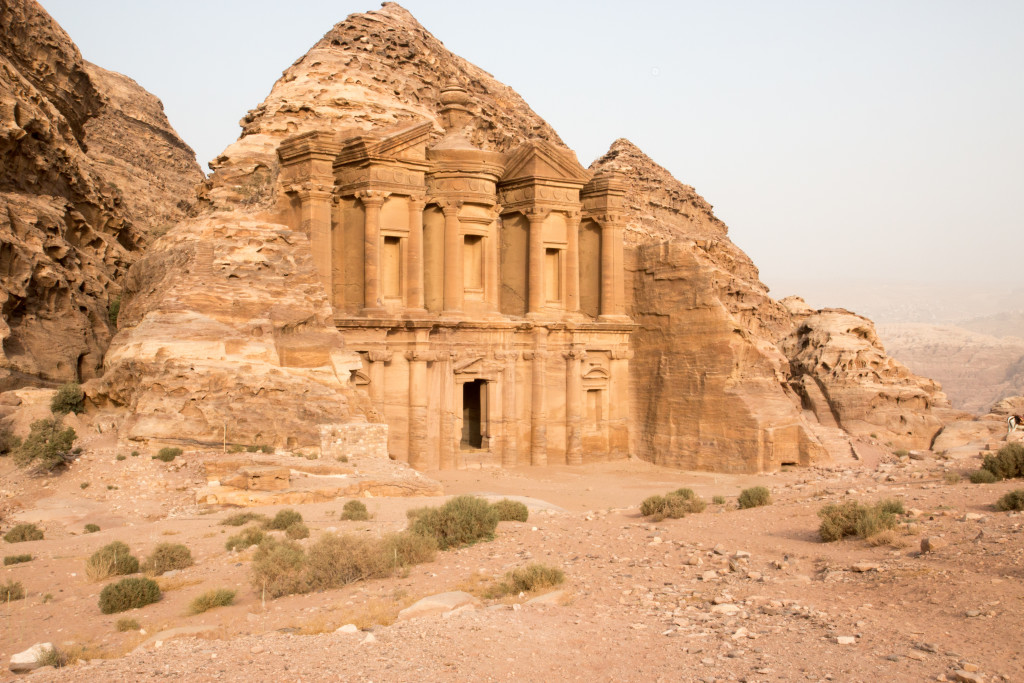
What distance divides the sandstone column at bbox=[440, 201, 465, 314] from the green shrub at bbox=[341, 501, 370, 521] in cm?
1373

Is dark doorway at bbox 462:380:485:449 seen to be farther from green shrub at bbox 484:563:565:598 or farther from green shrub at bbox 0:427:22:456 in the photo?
green shrub at bbox 484:563:565:598

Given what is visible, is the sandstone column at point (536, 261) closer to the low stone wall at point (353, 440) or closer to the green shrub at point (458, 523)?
the low stone wall at point (353, 440)

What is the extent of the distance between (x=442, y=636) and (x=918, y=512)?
824 cm

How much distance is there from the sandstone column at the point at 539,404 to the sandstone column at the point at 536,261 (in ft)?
3.32

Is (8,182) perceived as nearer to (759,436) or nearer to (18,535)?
(18,535)

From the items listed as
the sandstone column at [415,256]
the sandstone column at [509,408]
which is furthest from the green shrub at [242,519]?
the sandstone column at [509,408]

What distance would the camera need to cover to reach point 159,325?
1928 centimetres

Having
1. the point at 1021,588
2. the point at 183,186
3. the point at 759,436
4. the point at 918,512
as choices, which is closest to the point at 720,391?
the point at 759,436

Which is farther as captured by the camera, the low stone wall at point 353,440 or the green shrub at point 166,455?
the low stone wall at point 353,440

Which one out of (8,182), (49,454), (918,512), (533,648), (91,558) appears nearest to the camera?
(533,648)

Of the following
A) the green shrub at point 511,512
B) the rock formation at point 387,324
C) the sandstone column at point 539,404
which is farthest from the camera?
the sandstone column at point 539,404

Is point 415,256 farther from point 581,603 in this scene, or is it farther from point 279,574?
point 581,603

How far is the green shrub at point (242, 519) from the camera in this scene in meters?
14.4

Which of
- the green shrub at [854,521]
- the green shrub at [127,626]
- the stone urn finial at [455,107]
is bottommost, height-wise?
the green shrub at [127,626]
